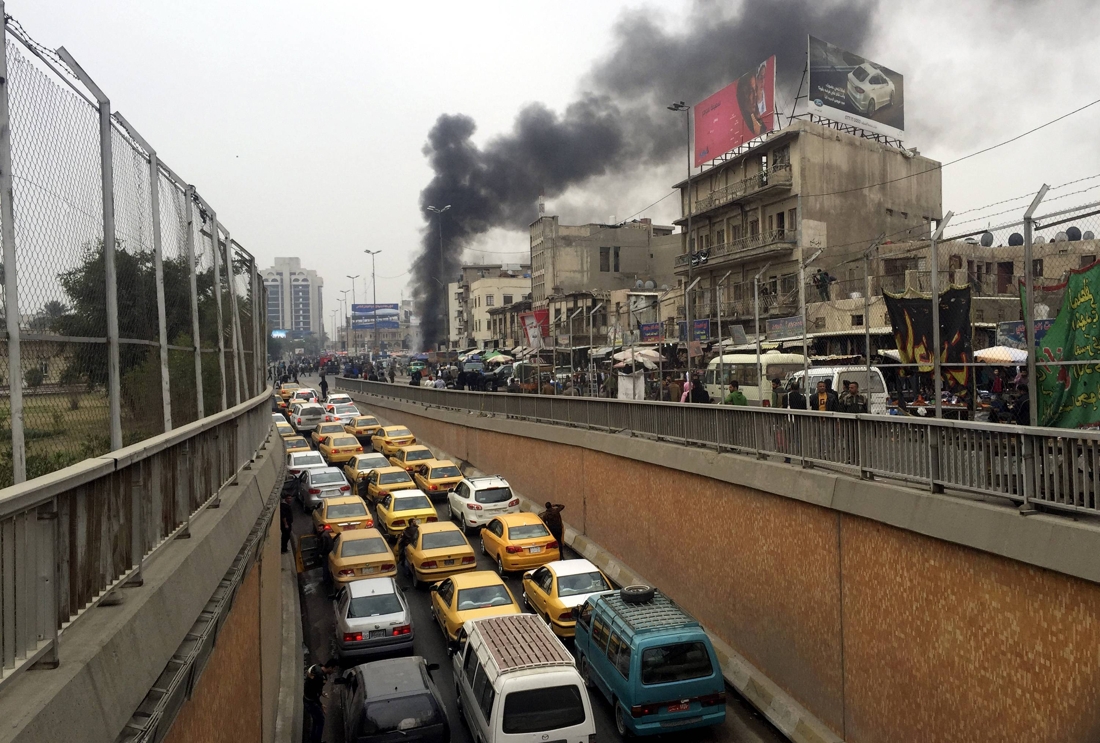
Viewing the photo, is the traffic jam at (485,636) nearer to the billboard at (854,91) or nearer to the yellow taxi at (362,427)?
the yellow taxi at (362,427)

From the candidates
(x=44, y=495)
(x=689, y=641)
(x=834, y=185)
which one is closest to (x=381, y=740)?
(x=689, y=641)

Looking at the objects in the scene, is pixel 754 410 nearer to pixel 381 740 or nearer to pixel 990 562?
pixel 990 562

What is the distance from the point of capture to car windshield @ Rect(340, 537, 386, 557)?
16828mm

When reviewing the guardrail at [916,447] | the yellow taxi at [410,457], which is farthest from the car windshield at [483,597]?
the yellow taxi at [410,457]

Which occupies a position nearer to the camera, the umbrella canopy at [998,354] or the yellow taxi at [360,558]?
the umbrella canopy at [998,354]

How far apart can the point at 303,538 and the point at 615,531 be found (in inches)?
274

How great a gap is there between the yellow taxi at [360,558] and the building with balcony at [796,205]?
72.4 ft

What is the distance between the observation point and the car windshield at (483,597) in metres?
13.9

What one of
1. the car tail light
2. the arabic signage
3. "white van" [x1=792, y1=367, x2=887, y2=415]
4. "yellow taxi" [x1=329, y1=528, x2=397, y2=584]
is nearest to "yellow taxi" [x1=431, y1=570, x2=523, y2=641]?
"yellow taxi" [x1=329, y1=528, x2=397, y2=584]

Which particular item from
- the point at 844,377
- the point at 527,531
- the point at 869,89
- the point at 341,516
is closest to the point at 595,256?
the point at 869,89

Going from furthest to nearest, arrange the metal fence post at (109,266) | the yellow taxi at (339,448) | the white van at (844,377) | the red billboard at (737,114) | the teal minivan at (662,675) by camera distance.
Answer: the red billboard at (737,114) → the yellow taxi at (339,448) → the white van at (844,377) → the teal minivan at (662,675) → the metal fence post at (109,266)

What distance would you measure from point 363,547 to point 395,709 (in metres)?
7.44

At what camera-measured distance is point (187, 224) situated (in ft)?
27.1

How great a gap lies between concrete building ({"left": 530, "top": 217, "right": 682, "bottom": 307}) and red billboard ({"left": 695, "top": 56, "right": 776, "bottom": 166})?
2303cm
